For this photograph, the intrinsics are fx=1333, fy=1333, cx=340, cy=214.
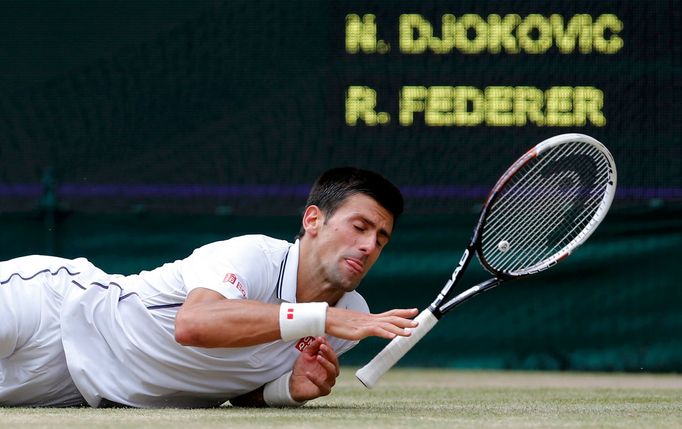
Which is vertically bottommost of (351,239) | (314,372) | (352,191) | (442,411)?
(442,411)

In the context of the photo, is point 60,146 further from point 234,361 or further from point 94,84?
point 234,361

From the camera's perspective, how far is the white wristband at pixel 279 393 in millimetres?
3580

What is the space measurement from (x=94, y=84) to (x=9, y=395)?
112 inches

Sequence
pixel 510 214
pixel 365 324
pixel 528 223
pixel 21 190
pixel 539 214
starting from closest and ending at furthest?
1. pixel 365 324
2. pixel 510 214
3. pixel 528 223
4. pixel 539 214
5. pixel 21 190

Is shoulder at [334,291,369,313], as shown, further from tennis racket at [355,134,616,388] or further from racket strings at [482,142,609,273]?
racket strings at [482,142,609,273]

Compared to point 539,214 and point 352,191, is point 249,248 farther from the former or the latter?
point 539,214

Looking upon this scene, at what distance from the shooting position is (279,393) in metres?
3.61

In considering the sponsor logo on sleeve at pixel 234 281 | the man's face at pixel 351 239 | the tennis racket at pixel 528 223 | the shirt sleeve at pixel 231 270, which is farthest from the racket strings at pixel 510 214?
the sponsor logo on sleeve at pixel 234 281

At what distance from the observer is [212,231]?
Result: 652 cm

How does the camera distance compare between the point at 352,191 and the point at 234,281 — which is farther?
the point at 352,191

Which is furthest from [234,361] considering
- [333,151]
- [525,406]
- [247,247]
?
[333,151]

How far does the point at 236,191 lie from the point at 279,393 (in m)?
2.87

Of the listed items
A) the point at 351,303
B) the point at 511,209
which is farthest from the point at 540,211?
the point at 351,303

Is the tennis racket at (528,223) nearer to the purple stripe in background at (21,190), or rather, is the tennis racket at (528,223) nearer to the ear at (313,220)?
the ear at (313,220)
